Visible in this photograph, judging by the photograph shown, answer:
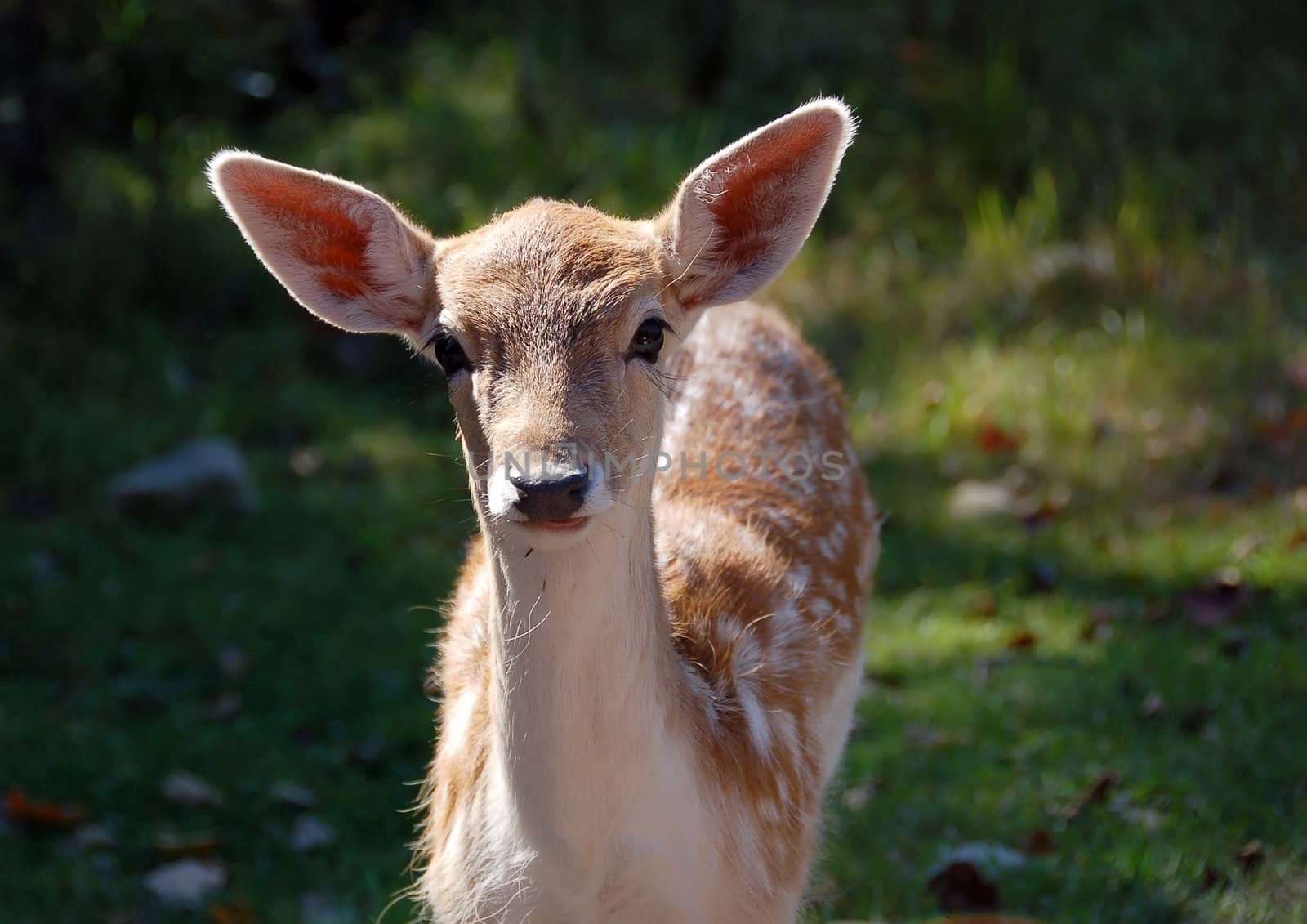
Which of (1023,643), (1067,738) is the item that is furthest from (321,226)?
(1023,643)

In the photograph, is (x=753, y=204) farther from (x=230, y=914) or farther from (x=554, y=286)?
(x=230, y=914)

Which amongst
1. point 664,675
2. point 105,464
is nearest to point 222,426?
point 105,464

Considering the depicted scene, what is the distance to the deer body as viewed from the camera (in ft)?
9.80

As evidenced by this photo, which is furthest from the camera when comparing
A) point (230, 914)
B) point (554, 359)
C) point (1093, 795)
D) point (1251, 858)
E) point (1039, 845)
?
point (1093, 795)

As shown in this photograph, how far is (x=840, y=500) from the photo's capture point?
450 centimetres

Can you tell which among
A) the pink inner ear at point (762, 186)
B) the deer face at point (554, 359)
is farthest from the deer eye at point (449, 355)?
the pink inner ear at point (762, 186)

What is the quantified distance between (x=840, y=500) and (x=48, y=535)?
3.68 metres

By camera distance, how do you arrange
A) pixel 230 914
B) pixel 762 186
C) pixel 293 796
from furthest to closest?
pixel 293 796
pixel 230 914
pixel 762 186

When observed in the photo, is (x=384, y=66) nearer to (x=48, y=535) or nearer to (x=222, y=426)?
(x=222, y=426)

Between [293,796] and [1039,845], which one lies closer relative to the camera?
[1039,845]

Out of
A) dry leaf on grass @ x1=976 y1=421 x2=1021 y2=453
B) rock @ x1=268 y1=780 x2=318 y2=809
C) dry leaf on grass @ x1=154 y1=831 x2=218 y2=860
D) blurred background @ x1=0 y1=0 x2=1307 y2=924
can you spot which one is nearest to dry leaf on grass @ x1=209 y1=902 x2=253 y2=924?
blurred background @ x1=0 y1=0 x2=1307 y2=924

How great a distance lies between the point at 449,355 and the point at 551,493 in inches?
22.4

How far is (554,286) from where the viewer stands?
10.1ft

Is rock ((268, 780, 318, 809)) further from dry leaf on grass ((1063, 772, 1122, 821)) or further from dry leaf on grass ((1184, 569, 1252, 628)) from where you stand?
dry leaf on grass ((1184, 569, 1252, 628))
